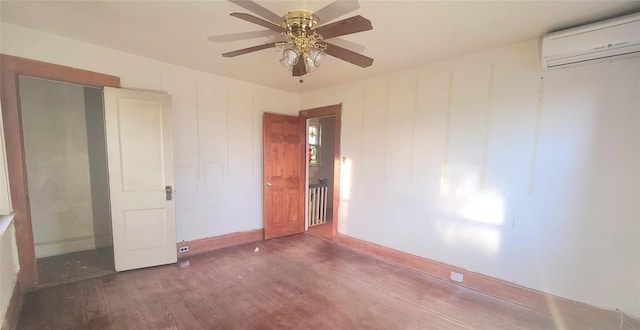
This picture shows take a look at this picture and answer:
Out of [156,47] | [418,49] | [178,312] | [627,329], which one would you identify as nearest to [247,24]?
[156,47]

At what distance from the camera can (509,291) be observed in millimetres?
2588

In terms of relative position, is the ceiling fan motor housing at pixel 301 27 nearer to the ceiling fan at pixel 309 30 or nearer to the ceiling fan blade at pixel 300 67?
the ceiling fan at pixel 309 30

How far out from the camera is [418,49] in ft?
8.87

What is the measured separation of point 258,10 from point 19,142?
2.72 meters

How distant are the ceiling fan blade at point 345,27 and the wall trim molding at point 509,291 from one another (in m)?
2.78

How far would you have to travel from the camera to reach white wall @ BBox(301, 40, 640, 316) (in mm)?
2111

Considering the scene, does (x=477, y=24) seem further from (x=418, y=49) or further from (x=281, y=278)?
(x=281, y=278)

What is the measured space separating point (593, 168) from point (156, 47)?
4385 mm

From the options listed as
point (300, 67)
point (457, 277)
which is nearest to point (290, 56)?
point (300, 67)

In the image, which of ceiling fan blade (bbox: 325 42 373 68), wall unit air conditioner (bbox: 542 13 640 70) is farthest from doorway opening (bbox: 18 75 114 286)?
wall unit air conditioner (bbox: 542 13 640 70)

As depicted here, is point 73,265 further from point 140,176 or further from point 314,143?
point 314,143

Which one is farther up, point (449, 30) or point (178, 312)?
point (449, 30)

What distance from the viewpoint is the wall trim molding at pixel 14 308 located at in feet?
6.44

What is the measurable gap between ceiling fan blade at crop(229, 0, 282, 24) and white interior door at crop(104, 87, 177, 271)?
192cm
